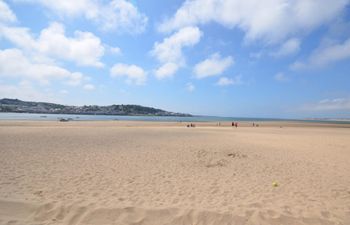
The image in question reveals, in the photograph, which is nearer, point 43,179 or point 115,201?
point 115,201

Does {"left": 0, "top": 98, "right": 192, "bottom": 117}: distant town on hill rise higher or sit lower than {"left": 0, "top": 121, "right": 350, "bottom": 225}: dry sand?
higher

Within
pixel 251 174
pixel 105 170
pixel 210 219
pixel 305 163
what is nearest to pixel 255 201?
pixel 210 219

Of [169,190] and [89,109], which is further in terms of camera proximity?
[89,109]

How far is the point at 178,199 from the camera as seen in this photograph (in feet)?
19.0

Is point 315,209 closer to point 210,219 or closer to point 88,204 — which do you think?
point 210,219

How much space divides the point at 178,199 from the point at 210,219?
1.16 meters

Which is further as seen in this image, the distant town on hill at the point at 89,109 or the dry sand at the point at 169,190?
the distant town on hill at the point at 89,109

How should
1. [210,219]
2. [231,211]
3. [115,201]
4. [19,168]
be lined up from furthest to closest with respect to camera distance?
1. [19,168]
2. [115,201]
3. [231,211]
4. [210,219]

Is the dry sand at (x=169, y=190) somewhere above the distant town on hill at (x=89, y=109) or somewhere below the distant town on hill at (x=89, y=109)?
below

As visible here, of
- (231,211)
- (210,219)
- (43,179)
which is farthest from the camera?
(43,179)

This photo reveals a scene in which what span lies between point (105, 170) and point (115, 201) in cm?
296

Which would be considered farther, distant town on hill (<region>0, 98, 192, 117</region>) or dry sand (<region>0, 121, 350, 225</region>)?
distant town on hill (<region>0, 98, 192, 117</region>)

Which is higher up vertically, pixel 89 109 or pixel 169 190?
pixel 89 109

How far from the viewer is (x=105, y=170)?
8328 millimetres
